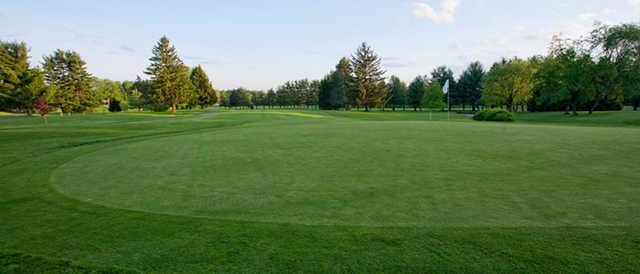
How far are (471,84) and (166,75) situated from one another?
68198 mm

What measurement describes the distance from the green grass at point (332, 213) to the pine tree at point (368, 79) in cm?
6410

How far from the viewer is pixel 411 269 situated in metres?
2.58

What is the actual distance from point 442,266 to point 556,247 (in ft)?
3.99

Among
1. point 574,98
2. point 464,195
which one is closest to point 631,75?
point 574,98

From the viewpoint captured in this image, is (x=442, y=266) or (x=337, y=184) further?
(x=337, y=184)

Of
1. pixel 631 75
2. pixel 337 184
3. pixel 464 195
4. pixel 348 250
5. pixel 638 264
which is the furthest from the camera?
pixel 631 75

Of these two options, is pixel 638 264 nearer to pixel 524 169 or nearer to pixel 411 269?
pixel 411 269

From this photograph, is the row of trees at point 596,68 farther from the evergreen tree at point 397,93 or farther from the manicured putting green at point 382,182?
the evergreen tree at point 397,93

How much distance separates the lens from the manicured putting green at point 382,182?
3854mm

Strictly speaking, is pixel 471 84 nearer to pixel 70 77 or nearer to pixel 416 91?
pixel 416 91

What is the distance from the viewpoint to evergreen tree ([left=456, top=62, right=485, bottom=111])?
72.4 m

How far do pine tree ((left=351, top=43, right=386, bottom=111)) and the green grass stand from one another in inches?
2524

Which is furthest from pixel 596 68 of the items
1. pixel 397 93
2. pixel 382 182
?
pixel 397 93

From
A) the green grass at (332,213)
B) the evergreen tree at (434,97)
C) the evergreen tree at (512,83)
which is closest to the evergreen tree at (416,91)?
the evergreen tree at (434,97)
